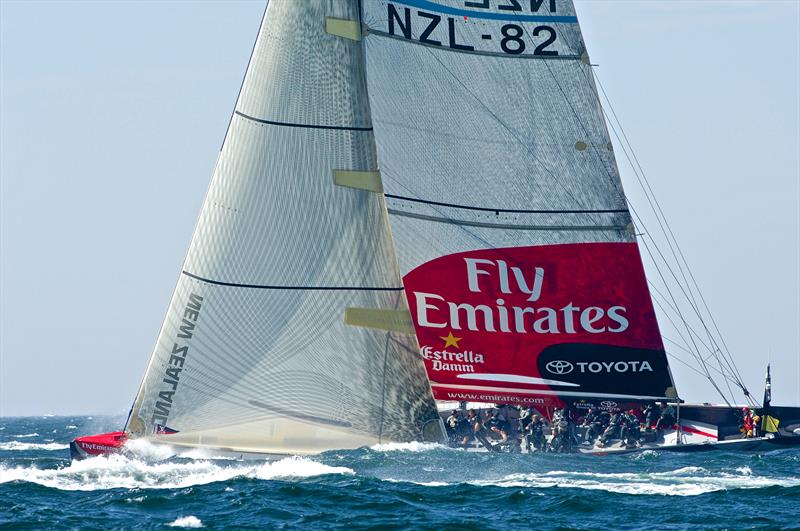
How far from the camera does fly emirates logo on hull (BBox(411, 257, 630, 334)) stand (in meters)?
37.2

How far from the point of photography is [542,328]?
3744 cm

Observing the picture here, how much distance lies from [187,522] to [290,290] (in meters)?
8.92

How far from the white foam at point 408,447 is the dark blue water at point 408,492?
0.14 feet

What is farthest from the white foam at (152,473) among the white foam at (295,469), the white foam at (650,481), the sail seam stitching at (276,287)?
the white foam at (650,481)

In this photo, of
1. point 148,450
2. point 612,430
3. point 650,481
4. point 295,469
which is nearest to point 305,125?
point 295,469

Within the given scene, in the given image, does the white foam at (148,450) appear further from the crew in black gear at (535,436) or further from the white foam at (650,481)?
the crew in black gear at (535,436)

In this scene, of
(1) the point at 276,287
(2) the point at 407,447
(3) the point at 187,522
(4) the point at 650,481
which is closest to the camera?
(3) the point at 187,522

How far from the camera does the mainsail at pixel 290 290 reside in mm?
33281

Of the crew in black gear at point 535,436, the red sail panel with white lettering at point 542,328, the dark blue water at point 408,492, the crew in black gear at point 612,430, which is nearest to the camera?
the dark blue water at point 408,492

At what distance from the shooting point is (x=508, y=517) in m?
26.6

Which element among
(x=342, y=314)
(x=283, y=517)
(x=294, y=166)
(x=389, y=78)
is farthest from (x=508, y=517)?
(x=389, y=78)

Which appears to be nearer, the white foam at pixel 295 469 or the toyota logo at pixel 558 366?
the white foam at pixel 295 469

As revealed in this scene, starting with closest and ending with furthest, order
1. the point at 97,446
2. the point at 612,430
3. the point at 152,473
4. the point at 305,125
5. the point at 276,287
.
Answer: the point at 152,473 → the point at 276,287 → the point at 97,446 → the point at 305,125 → the point at 612,430

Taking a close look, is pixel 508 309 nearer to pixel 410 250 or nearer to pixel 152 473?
pixel 410 250
